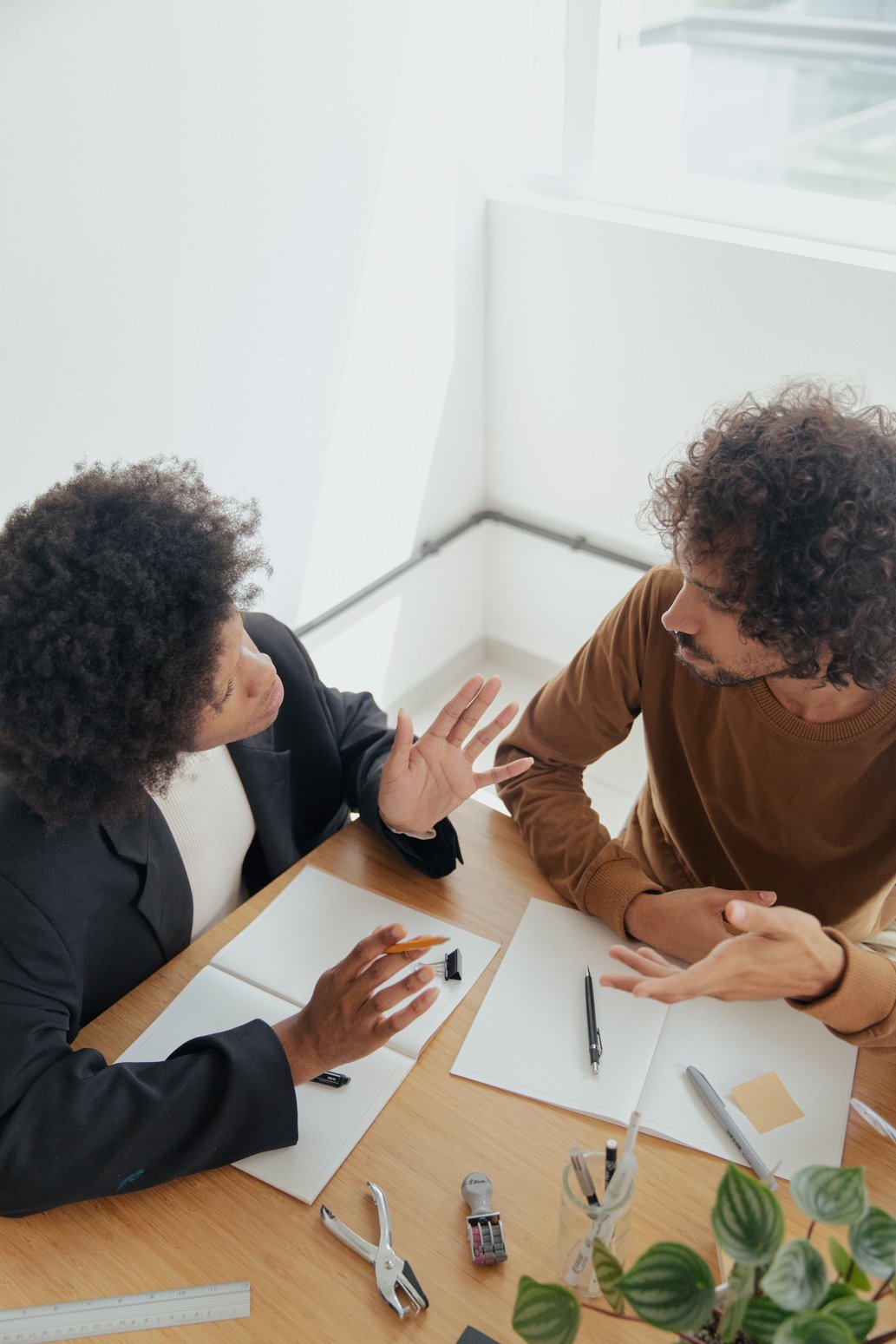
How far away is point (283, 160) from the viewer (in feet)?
6.95

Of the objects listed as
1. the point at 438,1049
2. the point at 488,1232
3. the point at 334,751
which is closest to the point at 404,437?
the point at 334,751

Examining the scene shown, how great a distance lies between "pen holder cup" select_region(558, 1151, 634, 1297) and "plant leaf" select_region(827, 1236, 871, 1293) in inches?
9.2

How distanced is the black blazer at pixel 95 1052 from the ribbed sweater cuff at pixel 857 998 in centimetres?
50

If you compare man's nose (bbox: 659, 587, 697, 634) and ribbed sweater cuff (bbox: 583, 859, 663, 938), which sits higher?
man's nose (bbox: 659, 587, 697, 634)

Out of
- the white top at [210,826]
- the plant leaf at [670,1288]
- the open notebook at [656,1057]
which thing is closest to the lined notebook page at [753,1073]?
the open notebook at [656,1057]

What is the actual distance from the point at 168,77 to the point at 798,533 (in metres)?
1.37

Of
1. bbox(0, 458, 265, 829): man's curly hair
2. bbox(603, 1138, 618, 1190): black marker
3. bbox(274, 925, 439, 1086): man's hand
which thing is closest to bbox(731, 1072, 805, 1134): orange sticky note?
bbox(603, 1138, 618, 1190): black marker

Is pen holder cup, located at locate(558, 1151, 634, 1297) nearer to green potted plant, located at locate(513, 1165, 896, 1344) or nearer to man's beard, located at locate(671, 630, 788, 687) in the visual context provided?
green potted plant, located at locate(513, 1165, 896, 1344)

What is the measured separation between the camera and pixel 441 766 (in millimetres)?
1472

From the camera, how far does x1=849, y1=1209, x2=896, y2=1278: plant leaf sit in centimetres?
66

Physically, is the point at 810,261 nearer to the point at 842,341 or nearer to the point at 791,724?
the point at 842,341

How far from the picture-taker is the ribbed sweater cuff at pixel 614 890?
133 centimetres

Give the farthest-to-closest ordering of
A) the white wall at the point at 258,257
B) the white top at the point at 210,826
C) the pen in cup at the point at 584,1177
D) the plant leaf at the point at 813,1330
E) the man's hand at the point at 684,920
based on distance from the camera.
→ the white wall at the point at 258,257 < the white top at the point at 210,826 < the man's hand at the point at 684,920 < the pen in cup at the point at 584,1177 < the plant leaf at the point at 813,1330

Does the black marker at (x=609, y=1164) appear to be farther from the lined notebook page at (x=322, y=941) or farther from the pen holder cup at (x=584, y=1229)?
the lined notebook page at (x=322, y=941)
